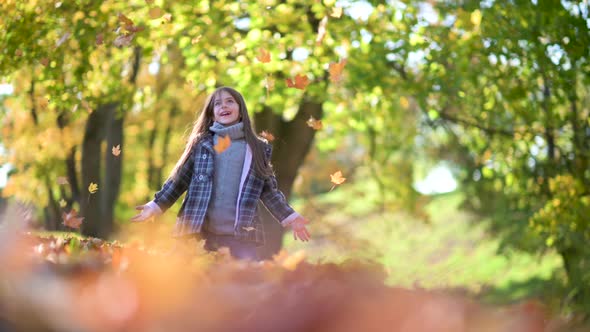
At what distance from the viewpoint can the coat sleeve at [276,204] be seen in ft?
15.8

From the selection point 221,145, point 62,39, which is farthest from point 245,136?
point 62,39

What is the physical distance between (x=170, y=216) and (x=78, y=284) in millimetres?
13532

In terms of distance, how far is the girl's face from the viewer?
16.7ft

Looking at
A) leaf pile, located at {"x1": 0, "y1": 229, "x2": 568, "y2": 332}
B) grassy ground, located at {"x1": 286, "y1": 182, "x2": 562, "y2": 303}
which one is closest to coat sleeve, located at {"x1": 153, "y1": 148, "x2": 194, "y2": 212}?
leaf pile, located at {"x1": 0, "y1": 229, "x2": 568, "y2": 332}

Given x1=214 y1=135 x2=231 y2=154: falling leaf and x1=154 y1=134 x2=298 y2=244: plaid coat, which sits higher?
x1=214 y1=135 x2=231 y2=154: falling leaf

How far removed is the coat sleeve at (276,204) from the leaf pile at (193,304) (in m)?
2.70

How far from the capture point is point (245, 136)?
16.5 ft

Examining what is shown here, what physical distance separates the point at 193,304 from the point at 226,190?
3.07 metres

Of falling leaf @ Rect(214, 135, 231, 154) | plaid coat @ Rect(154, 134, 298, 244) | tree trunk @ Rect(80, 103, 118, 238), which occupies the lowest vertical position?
tree trunk @ Rect(80, 103, 118, 238)

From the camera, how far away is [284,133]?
1148cm

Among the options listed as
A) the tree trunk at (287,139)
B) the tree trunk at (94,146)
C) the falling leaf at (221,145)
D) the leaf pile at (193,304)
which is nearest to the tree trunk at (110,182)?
the tree trunk at (94,146)

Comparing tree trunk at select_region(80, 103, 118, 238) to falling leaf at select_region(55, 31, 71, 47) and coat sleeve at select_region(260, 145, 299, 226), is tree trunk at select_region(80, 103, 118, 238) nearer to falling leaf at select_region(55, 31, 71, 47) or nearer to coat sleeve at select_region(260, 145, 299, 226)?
falling leaf at select_region(55, 31, 71, 47)

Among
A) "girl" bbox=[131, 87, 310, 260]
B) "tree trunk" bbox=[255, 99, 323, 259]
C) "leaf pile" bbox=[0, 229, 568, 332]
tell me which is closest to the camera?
"leaf pile" bbox=[0, 229, 568, 332]

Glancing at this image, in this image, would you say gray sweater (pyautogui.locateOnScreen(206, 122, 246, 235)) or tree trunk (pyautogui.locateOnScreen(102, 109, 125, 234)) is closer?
gray sweater (pyautogui.locateOnScreen(206, 122, 246, 235))
